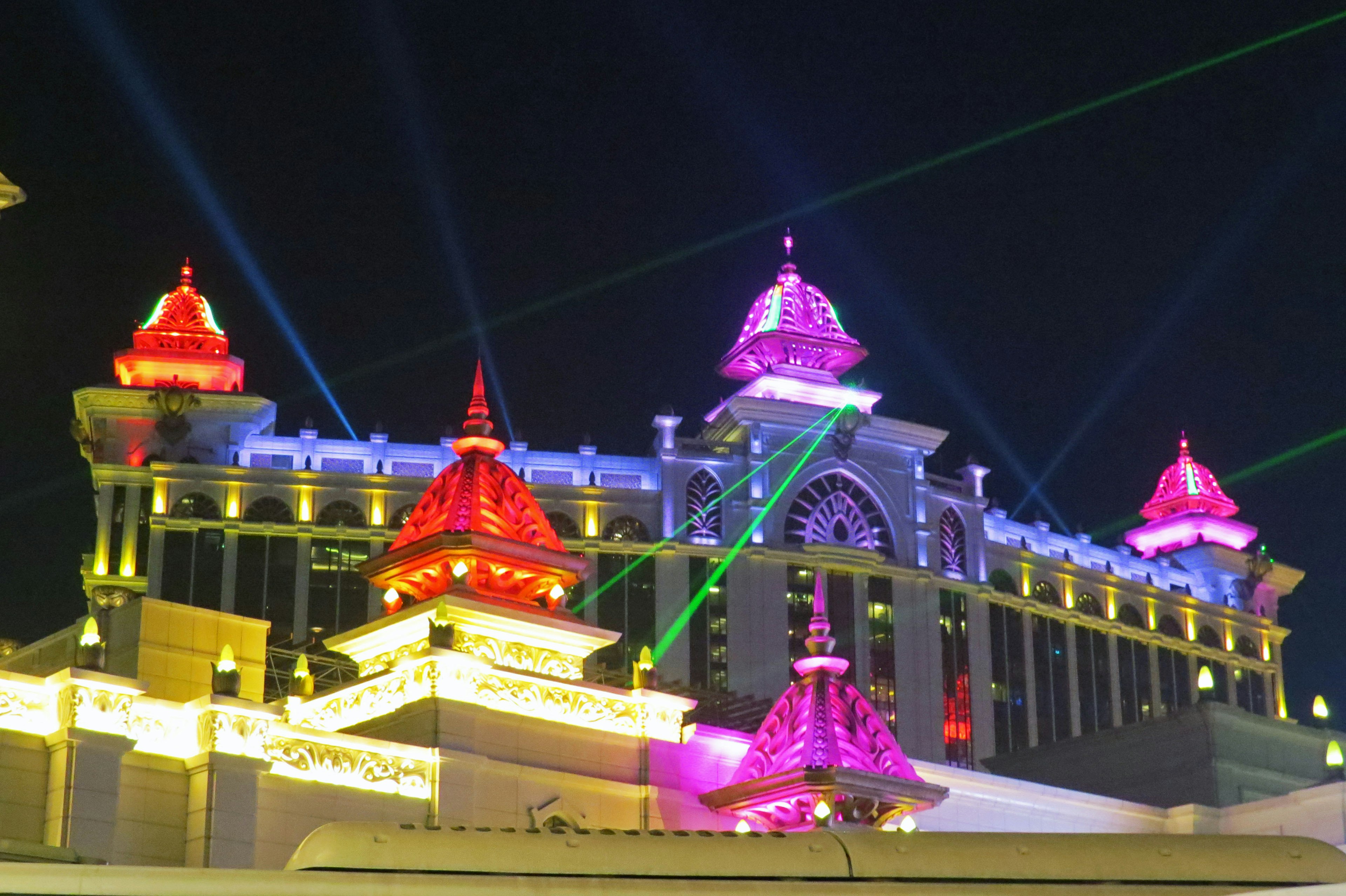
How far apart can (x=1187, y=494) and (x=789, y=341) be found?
21934 mm

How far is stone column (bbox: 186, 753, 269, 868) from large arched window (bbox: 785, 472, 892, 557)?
58.1 metres

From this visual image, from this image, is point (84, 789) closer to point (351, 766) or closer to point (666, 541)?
point (351, 766)

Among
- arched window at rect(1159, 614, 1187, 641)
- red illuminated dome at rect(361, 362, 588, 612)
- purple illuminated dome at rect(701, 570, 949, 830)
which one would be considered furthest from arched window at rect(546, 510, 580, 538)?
purple illuminated dome at rect(701, 570, 949, 830)

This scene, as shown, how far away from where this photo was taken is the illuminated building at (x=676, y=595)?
23094mm

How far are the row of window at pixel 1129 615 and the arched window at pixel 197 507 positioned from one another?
30.2 meters

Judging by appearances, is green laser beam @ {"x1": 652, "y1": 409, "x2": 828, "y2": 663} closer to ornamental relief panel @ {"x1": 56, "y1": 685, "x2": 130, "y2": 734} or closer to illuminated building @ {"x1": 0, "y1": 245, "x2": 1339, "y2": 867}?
illuminated building @ {"x1": 0, "y1": 245, "x2": 1339, "y2": 867}

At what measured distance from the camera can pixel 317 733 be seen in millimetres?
20359

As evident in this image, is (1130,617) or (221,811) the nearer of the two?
(221,811)

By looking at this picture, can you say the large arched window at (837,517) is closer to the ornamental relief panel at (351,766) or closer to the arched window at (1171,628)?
the arched window at (1171,628)

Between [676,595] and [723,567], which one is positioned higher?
[723,567]

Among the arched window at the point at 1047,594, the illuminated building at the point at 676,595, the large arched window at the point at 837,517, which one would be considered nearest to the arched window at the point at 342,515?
the illuminated building at the point at 676,595

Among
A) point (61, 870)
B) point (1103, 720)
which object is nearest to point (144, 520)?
point (1103, 720)

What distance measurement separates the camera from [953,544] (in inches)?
3196

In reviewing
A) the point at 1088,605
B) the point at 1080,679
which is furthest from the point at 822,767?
the point at 1088,605
